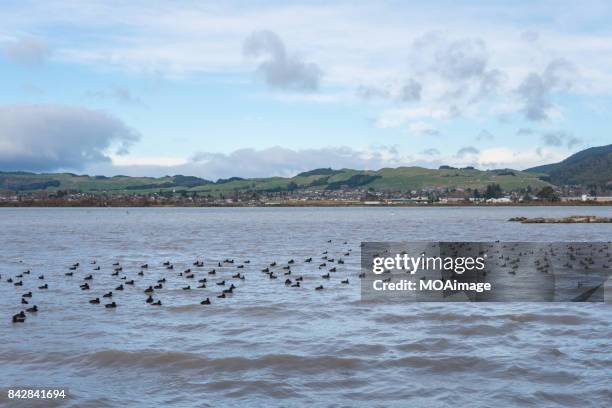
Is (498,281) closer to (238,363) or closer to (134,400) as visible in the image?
(238,363)

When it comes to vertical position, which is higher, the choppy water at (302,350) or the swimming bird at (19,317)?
the swimming bird at (19,317)

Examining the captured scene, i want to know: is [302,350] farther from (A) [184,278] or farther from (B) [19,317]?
(A) [184,278]

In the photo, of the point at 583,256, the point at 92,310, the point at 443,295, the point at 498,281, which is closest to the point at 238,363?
the point at 92,310

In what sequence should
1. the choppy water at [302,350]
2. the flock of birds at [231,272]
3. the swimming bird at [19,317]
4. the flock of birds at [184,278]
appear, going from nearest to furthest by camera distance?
the choppy water at [302,350] < the swimming bird at [19,317] < the flock of birds at [184,278] < the flock of birds at [231,272]

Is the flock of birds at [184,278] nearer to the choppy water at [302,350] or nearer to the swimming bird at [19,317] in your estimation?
the swimming bird at [19,317]

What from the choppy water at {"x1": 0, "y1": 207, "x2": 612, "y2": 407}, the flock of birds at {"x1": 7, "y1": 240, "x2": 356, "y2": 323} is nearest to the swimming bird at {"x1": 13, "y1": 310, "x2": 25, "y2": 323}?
the flock of birds at {"x1": 7, "y1": 240, "x2": 356, "y2": 323}

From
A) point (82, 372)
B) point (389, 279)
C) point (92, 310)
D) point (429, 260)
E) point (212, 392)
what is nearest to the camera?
point (212, 392)

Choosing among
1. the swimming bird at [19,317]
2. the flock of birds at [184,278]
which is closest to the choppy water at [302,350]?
the swimming bird at [19,317]

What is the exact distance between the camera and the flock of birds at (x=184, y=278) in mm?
31609

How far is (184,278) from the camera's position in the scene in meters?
39.6

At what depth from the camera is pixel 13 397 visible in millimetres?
16484

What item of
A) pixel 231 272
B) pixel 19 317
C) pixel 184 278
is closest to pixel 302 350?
pixel 19 317

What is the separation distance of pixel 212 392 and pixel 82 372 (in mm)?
4485

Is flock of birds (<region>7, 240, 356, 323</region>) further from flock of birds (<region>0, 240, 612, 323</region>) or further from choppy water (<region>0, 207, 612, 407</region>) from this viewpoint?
choppy water (<region>0, 207, 612, 407</region>)
